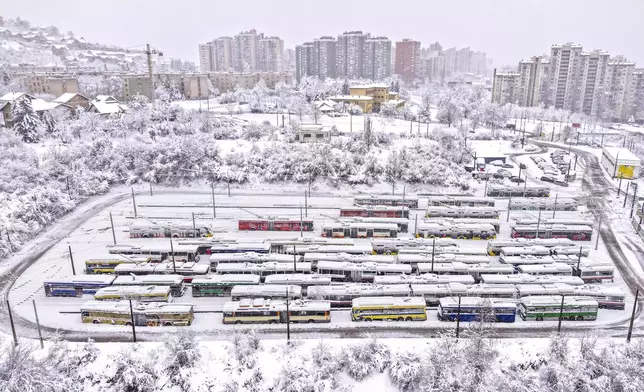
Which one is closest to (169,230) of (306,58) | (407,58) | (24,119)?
(24,119)

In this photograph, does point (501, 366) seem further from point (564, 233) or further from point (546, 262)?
point (564, 233)

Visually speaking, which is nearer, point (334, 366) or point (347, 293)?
point (334, 366)

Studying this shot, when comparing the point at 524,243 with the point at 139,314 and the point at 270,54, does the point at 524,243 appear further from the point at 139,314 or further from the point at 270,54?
the point at 270,54

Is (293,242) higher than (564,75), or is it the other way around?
(564,75)

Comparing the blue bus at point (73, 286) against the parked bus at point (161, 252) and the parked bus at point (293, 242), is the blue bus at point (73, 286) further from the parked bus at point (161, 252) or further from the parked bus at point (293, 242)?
the parked bus at point (293, 242)

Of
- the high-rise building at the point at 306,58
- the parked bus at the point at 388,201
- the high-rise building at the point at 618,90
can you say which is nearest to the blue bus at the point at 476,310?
the parked bus at the point at 388,201

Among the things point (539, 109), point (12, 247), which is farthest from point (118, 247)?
point (539, 109)

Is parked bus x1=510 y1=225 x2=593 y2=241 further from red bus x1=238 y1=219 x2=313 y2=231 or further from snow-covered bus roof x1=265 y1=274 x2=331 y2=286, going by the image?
snow-covered bus roof x1=265 y1=274 x2=331 y2=286
